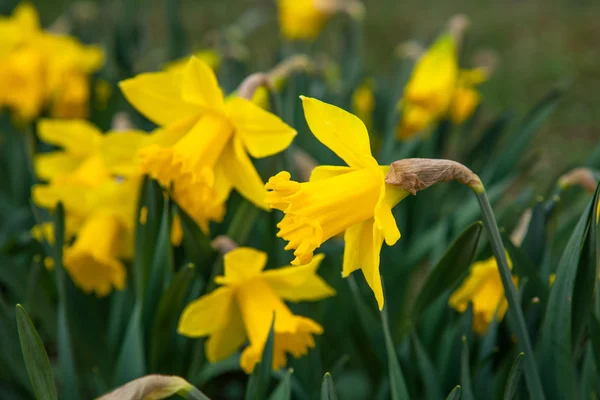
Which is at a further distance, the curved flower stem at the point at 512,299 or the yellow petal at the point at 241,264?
the yellow petal at the point at 241,264

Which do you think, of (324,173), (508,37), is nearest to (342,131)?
(324,173)

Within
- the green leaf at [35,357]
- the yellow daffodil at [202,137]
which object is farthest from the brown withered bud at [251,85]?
the green leaf at [35,357]

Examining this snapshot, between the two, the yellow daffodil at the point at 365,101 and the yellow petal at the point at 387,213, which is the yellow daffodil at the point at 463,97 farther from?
the yellow petal at the point at 387,213

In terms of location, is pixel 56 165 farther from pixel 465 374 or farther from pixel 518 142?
pixel 518 142

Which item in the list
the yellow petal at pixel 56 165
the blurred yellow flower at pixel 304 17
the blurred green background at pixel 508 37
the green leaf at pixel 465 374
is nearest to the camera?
the green leaf at pixel 465 374

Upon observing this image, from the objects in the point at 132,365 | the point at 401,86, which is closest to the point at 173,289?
the point at 132,365

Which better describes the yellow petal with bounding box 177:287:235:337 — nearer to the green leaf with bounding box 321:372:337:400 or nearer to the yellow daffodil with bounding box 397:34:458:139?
the green leaf with bounding box 321:372:337:400

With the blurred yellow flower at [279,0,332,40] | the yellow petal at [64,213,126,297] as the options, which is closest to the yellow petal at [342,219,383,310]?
the yellow petal at [64,213,126,297]

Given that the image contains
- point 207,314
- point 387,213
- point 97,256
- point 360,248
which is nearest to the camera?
point 387,213

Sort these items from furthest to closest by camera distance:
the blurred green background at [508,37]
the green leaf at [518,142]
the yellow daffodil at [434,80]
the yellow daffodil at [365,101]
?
the blurred green background at [508,37], the yellow daffodil at [365,101], the yellow daffodil at [434,80], the green leaf at [518,142]
